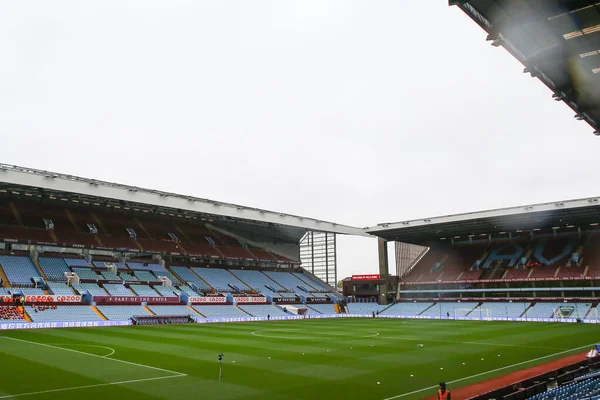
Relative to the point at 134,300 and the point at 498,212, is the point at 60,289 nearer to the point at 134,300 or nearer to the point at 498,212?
the point at 134,300

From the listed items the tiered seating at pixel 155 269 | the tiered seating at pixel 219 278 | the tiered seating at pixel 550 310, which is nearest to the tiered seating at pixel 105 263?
the tiered seating at pixel 155 269

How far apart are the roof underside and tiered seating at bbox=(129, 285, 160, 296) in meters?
10.2

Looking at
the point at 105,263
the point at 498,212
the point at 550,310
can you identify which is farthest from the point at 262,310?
the point at 550,310

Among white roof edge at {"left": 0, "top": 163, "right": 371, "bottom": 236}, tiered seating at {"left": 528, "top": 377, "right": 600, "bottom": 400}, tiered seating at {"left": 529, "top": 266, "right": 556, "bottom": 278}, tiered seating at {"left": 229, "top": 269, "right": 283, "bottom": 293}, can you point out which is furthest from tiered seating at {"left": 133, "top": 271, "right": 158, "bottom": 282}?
tiered seating at {"left": 528, "top": 377, "right": 600, "bottom": 400}

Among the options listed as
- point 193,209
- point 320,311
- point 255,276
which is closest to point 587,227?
point 320,311

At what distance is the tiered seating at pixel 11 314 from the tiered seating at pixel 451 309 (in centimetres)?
4858

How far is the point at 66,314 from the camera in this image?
149 ft

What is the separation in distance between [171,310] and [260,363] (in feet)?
113

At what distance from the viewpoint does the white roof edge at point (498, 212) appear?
184 ft

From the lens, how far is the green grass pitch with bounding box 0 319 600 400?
53.4 feet

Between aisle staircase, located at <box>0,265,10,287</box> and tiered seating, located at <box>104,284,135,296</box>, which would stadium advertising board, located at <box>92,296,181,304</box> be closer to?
tiered seating, located at <box>104,284,135,296</box>

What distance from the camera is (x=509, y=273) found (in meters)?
68.8

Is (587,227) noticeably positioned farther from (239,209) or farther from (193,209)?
(193,209)

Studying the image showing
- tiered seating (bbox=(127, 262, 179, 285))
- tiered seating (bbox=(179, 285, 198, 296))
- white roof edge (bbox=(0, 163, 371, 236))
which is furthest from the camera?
tiered seating (bbox=(127, 262, 179, 285))
